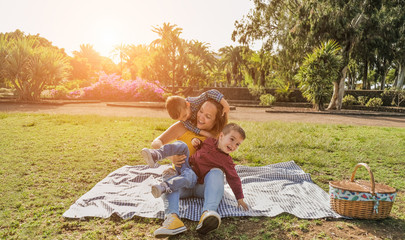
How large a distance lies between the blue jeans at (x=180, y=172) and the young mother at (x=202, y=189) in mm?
59

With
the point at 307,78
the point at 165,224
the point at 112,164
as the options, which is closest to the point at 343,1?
the point at 307,78

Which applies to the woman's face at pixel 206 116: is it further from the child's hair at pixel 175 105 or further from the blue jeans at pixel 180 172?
the blue jeans at pixel 180 172

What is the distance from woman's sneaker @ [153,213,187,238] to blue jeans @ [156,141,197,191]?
0.29 metres

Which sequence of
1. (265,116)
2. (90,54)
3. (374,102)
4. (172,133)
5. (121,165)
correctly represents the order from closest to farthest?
(172,133), (121,165), (265,116), (374,102), (90,54)

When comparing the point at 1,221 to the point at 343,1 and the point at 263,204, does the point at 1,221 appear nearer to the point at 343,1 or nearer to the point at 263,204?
the point at 263,204

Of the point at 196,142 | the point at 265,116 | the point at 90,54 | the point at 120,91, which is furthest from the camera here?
the point at 90,54

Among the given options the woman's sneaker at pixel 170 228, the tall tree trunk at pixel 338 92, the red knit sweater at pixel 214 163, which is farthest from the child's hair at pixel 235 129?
the tall tree trunk at pixel 338 92

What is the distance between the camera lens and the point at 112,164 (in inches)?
196

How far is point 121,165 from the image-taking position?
16.3 feet

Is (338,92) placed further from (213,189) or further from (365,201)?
(213,189)

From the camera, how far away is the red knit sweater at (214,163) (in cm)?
301

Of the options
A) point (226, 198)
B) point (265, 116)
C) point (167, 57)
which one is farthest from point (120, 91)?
point (226, 198)

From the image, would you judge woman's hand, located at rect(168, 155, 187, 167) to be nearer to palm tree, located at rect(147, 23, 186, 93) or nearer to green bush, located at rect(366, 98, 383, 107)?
palm tree, located at rect(147, 23, 186, 93)

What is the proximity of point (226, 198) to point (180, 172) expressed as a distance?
0.70 meters
